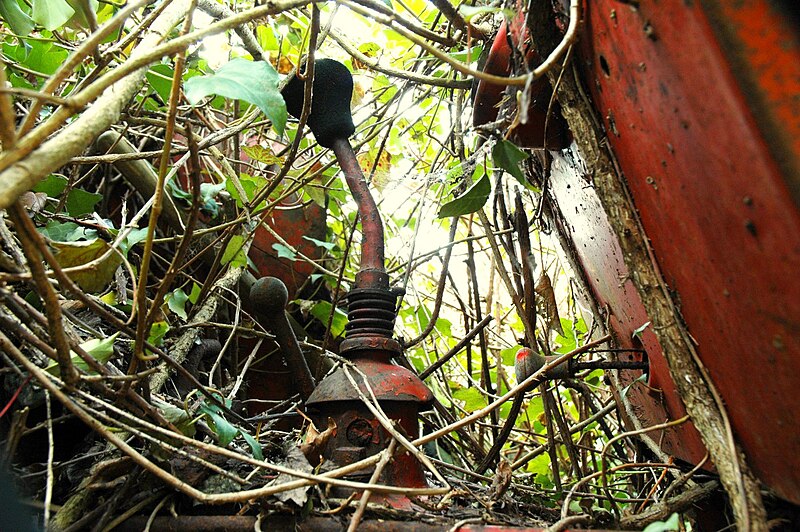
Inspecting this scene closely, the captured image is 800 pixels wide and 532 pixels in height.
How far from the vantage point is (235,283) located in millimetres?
1447

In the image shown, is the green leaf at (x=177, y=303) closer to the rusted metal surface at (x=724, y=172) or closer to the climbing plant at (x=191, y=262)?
the climbing plant at (x=191, y=262)

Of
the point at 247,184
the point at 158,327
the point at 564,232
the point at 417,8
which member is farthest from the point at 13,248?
the point at 417,8

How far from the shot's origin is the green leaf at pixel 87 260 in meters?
0.76

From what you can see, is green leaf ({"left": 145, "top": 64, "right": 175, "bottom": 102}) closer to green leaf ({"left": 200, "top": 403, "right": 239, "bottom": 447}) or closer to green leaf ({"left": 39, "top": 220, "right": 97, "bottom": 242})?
Result: green leaf ({"left": 39, "top": 220, "right": 97, "bottom": 242})

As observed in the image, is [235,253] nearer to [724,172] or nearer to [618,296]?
[618,296]

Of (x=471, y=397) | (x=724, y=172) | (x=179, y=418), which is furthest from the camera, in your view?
(x=471, y=397)

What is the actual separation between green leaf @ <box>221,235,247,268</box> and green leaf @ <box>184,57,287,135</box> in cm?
64

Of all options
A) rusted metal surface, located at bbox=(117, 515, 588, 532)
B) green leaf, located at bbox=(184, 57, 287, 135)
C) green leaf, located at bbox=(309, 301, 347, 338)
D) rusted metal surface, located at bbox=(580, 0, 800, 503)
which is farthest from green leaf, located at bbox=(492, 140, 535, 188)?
green leaf, located at bbox=(309, 301, 347, 338)

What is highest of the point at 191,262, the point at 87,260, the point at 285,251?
the point at 285,251

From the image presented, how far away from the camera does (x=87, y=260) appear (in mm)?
777

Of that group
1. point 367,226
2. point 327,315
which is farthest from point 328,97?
point 327,315

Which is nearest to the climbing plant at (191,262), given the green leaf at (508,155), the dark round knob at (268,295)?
the green leaf at (508,155)

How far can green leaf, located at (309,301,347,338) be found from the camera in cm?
169

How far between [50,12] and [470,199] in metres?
0.71
